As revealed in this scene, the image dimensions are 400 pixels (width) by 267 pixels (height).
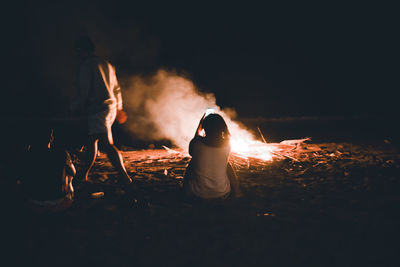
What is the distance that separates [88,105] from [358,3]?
49.4 feet

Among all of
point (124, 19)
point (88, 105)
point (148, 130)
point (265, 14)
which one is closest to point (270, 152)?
point (88, 105)

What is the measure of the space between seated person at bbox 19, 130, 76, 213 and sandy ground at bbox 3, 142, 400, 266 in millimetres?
242

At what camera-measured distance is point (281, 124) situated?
36.9 ft

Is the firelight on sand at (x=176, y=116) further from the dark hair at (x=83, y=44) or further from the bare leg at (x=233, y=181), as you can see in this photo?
the dark hair at (x=83, y=44)

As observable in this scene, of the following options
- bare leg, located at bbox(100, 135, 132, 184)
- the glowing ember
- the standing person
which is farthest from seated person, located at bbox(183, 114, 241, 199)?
the glowing ember

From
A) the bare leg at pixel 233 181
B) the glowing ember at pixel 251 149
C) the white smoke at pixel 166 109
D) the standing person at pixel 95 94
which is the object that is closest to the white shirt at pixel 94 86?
the standing person at pixel 95 94

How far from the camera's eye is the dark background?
462 inches

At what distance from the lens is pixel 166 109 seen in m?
10.8

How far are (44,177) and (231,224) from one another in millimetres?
2116

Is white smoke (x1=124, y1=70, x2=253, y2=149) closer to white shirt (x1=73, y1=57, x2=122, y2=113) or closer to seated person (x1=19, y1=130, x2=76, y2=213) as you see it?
white shirt (x1=73, y1=57, x2=122, y2=113)

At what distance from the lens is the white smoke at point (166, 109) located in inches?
332

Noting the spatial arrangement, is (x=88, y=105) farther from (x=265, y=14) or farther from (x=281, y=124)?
(x=265, y=14)

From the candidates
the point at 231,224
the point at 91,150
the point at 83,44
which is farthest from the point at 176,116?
the point at 231,224

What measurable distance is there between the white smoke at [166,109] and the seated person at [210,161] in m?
3.37
